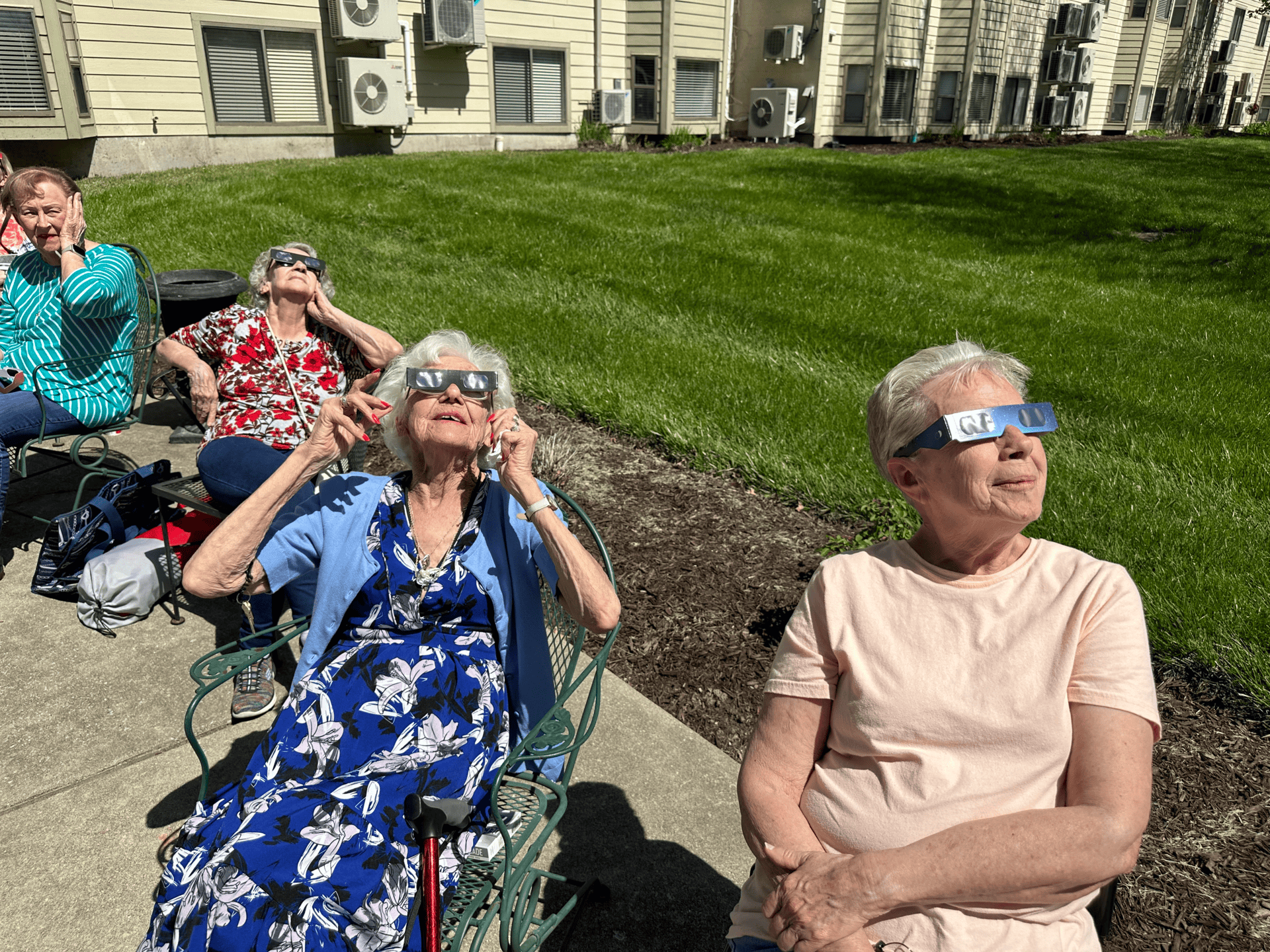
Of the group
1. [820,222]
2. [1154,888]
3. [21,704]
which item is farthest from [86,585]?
[820,222]

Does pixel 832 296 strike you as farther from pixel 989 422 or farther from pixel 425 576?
pixel 989 422

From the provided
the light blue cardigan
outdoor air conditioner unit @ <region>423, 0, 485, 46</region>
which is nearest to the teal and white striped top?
the light blue cardigan

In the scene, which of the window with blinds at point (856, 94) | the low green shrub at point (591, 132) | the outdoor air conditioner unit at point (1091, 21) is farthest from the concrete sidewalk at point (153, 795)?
the outdoor air conditioner unit at point (1091, 21)

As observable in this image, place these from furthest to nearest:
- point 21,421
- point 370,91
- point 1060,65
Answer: point 1060,65
point 370,91
point 21,421

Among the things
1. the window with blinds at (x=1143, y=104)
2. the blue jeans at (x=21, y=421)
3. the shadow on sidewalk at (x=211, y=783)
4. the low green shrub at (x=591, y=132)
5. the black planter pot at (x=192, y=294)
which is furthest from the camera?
the window with blinds at (x=1143, y=104)

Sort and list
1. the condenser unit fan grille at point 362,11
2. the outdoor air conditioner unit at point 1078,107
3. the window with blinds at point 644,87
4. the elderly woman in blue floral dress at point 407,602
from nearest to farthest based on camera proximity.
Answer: the elderly woman in blue floral dress at point 407,602, the condenser unit fan grille at point 362,11, the window with blinds at point 644,87, the outdoor air conditioner unit at point 1078,107

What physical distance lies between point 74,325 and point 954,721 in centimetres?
475

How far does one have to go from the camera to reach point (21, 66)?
42.5ft

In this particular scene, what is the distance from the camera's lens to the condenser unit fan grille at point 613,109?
65.3ft

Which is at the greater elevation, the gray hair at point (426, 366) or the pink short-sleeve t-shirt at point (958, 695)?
the gray hair at point (426, 366)

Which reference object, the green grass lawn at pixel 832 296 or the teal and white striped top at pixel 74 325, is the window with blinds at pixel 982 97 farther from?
the teal and white striped top at pixel 74 325

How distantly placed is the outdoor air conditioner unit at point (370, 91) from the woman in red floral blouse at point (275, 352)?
45.3 ft

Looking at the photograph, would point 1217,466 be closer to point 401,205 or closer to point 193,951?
point 193,951

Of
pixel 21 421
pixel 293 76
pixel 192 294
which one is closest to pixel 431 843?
pixel 21 421
